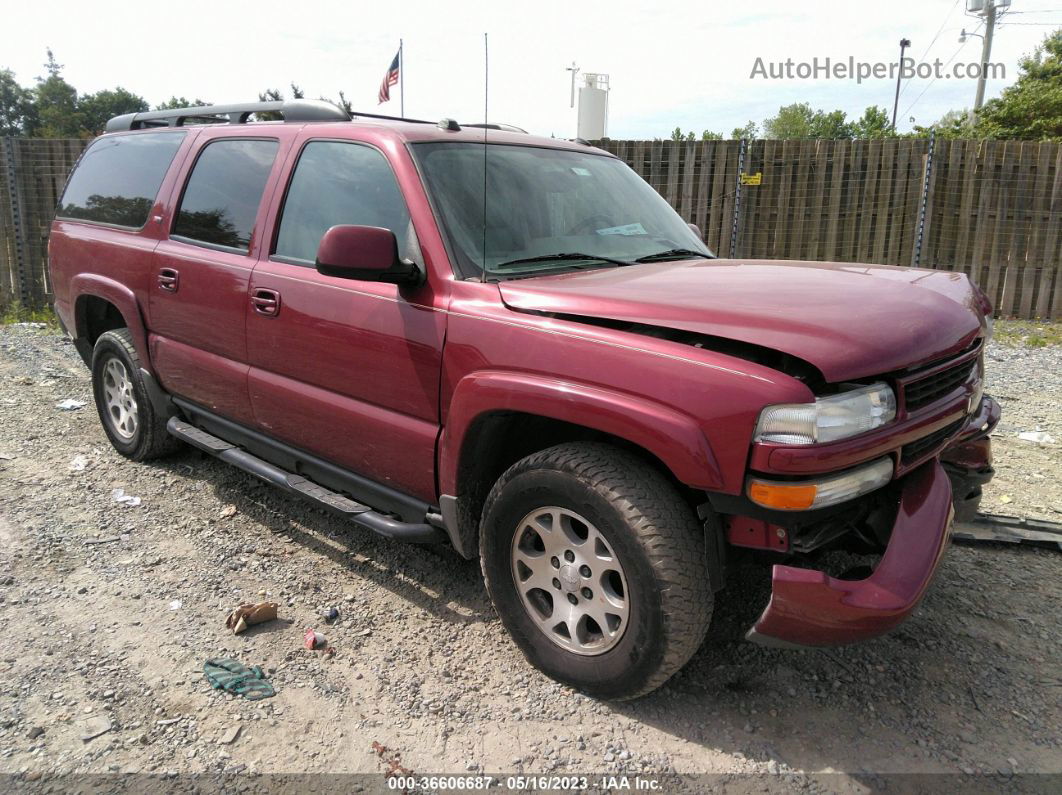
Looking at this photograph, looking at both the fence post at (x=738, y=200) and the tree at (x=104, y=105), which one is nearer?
the fence post at (x=738, y=200)

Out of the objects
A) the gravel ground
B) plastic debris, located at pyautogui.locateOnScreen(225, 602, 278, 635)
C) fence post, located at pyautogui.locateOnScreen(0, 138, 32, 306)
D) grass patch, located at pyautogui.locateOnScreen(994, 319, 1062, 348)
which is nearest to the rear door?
the gravel ground

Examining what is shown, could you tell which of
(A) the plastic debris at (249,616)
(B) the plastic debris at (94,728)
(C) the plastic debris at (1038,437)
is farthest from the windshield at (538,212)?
(C) the plastic debris at (1038,437)

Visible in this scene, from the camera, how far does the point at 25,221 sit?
10172 millimetres

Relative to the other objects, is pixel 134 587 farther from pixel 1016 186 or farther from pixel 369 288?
pixel 1016 186

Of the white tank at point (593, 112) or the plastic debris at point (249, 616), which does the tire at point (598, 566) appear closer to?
the plastic debris at point (249, 616)

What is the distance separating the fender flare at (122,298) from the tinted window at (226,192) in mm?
565

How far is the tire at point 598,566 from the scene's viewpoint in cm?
233

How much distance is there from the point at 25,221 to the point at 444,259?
9818 millimetres

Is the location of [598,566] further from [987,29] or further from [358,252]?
[987,29]

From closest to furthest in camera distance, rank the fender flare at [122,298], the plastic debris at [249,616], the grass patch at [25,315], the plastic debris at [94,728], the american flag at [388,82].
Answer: the plastic debris at [94,728] → the plastic debris at [249,616] → the fender flare at [122,298] → the american flag at [388,82] → the grass patch at [25,315]

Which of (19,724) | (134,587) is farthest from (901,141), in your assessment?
(19,724)

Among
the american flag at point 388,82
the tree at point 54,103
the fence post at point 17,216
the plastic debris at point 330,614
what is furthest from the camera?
the tree at point 54,103

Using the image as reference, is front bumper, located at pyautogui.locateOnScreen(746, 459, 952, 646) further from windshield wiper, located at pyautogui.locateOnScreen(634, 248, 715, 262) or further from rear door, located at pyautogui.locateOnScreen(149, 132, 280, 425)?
rear door, located at pyautogui.locateOnScreen(149, 132, 280, 425)

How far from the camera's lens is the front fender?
2205 millimetres
